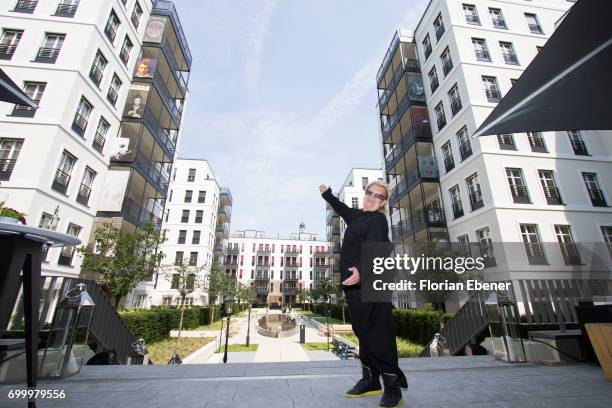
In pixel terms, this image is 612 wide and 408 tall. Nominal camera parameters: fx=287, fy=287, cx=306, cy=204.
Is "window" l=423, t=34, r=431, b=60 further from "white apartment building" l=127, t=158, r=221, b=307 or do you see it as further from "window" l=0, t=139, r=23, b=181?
"white apartment building" l=127, t=158, r=221, b=307

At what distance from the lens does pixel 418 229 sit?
762 inches

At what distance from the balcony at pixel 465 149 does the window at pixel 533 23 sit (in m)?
9.57

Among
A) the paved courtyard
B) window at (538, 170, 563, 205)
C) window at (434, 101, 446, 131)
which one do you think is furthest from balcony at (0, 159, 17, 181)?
window at (538, 170, 563, 205)

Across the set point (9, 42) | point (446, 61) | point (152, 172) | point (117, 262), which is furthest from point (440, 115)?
point (9, 42)

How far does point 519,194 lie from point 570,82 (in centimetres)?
1480

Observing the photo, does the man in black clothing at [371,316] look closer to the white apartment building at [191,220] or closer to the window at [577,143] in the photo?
the window at [577,143]

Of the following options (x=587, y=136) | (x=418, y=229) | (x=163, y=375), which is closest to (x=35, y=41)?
(x=163, y=375)

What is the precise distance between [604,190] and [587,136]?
3.20 meters

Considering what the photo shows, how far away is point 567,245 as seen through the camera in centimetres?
1417

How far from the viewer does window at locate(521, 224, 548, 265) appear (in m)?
13.7

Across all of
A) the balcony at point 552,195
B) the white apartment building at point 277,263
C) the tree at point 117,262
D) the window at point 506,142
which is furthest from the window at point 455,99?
the white apartment building at point 277,263

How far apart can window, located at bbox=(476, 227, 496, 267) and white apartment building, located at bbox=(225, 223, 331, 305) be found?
52.6 meters

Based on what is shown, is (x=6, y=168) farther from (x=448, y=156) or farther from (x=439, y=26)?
(x=439, y=26)

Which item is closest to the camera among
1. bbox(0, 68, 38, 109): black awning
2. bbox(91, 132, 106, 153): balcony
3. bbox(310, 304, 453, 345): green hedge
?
bbox(0, 68, 38, 109): black awning
